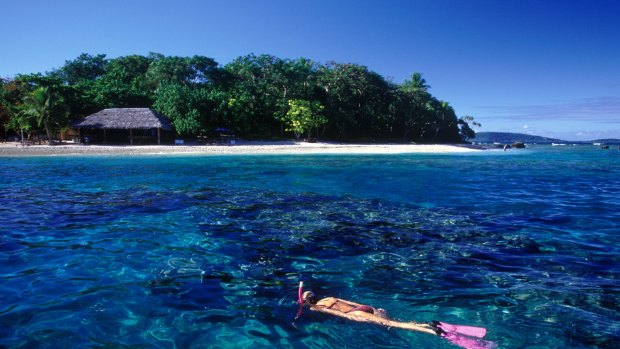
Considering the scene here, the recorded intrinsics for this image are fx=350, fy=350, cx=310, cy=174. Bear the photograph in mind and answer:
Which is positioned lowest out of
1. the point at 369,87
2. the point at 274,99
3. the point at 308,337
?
the point at 308,337

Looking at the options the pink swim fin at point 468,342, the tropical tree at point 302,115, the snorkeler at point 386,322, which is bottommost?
the pink swim fin at point 468,342

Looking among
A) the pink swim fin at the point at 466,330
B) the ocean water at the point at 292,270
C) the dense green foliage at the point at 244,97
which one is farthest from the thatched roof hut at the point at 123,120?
the pink swim fin at the point at 466,330

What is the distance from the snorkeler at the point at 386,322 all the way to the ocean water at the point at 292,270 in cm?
8

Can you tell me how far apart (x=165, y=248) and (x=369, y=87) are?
148 feet

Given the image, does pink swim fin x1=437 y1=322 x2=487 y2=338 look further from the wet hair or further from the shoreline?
the shoreline

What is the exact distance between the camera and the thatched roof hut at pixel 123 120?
3048 cm

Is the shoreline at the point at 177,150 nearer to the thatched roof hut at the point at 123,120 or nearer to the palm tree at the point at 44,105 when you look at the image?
the thatched roof hut at the point at 123,120

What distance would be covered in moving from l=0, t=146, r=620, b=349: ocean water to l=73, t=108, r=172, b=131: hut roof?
22.4 metres

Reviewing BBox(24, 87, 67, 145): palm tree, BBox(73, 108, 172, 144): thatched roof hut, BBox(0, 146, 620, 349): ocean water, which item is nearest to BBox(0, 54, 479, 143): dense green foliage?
BBox(24, 87, 67, 145): palm tree

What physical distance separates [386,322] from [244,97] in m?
35.4

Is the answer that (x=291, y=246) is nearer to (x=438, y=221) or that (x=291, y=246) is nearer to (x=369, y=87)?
(x=438, y=221)

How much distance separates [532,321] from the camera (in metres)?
3.44

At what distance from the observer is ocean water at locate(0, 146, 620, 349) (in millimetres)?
3270

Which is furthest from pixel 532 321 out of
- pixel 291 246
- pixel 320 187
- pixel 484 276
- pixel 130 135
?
pixel 130 135
